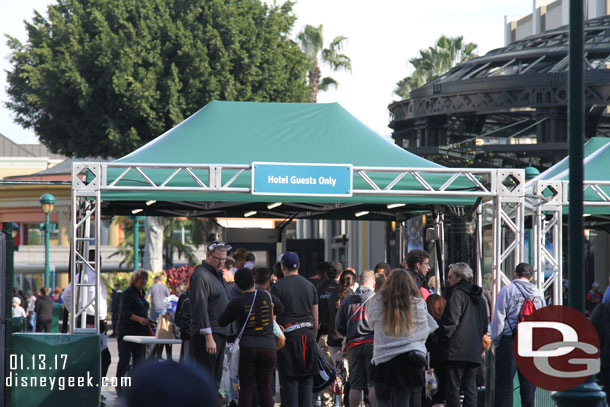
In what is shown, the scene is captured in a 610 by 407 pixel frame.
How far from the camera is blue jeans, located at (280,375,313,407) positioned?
33.8 ft

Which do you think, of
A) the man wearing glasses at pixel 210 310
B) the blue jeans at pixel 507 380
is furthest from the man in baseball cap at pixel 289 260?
the blue jeans at pixel 507 380

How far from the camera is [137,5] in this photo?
3619 centimetres

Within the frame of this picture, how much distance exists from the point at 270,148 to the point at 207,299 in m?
3.39

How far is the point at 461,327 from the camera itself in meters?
10.4

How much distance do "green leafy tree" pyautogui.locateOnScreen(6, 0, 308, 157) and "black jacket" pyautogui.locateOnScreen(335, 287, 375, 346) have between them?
976 inches

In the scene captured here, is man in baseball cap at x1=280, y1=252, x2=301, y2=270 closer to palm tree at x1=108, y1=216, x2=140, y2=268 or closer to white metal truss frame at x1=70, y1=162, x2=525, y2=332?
white metal truss frame at x1=70, y1=162, x2=525, y2=332

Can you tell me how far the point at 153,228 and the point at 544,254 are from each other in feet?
81.1

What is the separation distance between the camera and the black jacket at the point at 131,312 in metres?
13.1

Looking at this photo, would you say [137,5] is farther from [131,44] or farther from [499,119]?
[499,119]

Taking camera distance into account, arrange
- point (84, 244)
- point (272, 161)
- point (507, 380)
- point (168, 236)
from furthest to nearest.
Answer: point (168, 236)
point (272, 161)
point (84, 244)
point (507, 380)

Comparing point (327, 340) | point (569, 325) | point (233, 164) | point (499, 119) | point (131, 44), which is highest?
point (131, 44)

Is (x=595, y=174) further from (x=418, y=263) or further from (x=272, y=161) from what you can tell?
(x=272, y=161)

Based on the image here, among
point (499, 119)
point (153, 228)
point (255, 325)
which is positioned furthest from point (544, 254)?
point (153, 228)

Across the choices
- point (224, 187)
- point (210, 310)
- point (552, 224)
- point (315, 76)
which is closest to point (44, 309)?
point (224, 187)
